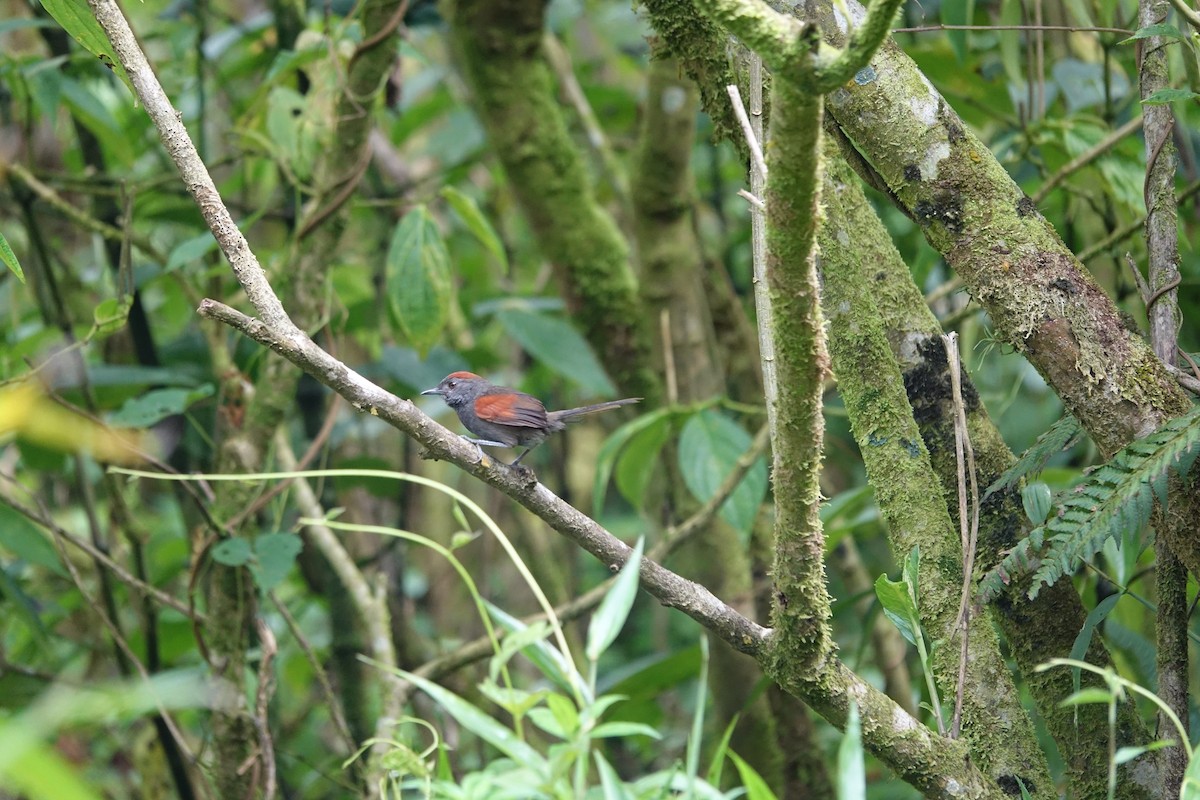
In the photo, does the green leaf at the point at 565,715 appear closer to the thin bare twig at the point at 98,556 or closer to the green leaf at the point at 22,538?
the thin bare twig at the point at 98,556

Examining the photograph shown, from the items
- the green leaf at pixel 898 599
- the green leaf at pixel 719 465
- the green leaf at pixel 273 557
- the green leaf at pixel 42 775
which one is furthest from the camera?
the green leaf at pixel 719 465

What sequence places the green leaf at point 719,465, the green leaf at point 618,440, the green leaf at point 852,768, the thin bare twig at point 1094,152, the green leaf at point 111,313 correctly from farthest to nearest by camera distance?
the green leaf at point 618,440 → the green leaf at point 719,465 → the thin bare twig at point 1094,152 → the green leaf at point 111,313 → the green leaf at point 852,768

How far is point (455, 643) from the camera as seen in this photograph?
3.90 metres

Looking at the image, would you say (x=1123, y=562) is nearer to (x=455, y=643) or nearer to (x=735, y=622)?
(x=735, y=622)

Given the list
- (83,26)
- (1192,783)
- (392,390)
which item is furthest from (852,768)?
(392,390)

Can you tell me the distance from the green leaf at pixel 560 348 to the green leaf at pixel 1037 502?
7.13ft

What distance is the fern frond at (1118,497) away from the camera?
5.08 feet

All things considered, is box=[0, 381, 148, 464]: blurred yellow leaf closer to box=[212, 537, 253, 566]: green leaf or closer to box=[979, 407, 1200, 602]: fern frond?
box=[212, 537, 253, 566]: green leaf

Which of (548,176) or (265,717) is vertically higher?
(548,176)

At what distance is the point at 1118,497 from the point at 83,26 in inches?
75.9

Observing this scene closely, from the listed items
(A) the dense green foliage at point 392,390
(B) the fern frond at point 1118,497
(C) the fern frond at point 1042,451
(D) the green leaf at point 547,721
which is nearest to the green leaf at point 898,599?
(A) the dense green foliage at point 392,390

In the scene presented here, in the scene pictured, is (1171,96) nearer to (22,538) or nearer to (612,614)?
(612,614)

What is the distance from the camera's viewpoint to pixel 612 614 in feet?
4.08

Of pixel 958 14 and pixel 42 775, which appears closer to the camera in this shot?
pixel 42 775
